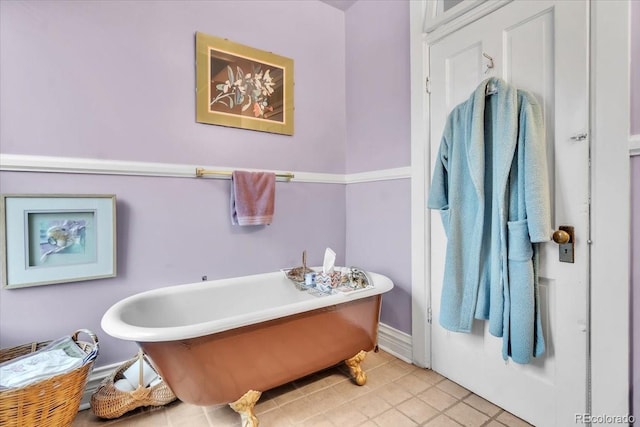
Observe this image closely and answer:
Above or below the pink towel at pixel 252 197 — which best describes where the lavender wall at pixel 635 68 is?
above

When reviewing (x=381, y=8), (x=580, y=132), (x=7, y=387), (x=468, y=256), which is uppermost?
(x=381, y=8)

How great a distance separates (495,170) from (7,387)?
2171 millimetres

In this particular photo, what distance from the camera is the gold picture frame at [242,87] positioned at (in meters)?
1.95

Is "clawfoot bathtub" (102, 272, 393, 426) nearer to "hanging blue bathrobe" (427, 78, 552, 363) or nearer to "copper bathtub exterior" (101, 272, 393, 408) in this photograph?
"copper bathtub exterior" (101, 272, 393, 408)

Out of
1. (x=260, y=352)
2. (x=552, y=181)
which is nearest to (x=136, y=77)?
(x=260, y=352)

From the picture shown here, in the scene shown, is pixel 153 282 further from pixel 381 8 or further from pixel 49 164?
pixel 381 8

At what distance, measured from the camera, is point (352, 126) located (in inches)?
98.4

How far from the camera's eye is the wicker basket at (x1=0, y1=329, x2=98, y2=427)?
112 centimetres

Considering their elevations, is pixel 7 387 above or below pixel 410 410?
above

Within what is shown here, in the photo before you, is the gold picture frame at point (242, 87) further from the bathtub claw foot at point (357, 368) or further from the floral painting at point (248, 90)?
the bathtub claw foot at point (357, 368)

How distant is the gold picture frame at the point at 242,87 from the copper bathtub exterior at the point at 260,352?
4.30 ft

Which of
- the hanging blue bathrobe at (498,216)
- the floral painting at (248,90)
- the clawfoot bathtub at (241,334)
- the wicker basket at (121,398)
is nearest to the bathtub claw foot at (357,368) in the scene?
the clawfoot bathtub at (241,334)

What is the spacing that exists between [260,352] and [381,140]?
1588 mm

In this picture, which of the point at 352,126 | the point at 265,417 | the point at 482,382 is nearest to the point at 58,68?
the point at 352,126
